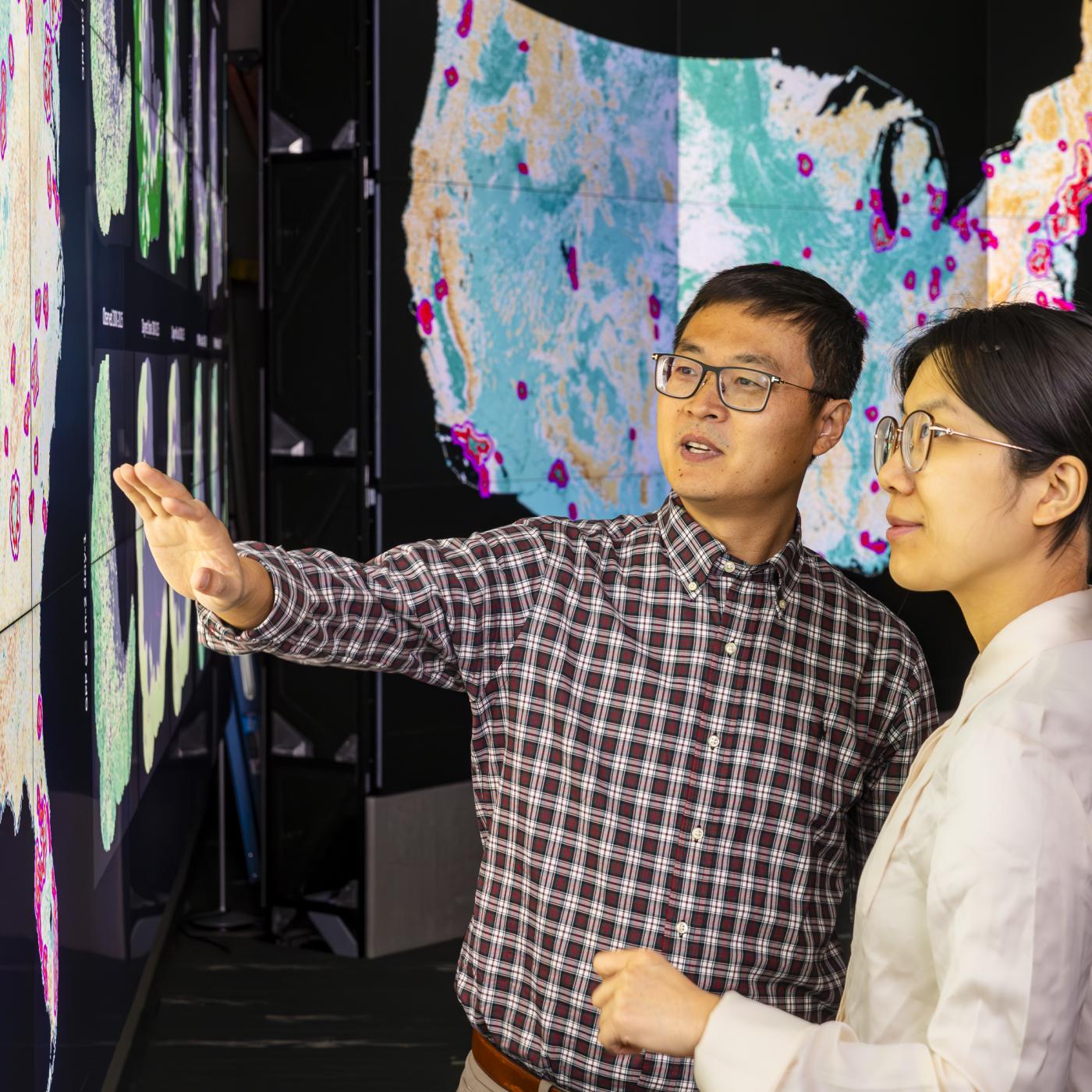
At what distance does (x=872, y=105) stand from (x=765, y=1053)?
467 cm

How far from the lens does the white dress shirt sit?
37.3 inches

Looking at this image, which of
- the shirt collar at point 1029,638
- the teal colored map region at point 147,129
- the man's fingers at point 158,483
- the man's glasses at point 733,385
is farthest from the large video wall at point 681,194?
the shirt collar at point 1029,638

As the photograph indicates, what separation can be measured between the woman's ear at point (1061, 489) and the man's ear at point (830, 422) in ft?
2.20

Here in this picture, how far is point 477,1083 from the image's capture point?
169cm

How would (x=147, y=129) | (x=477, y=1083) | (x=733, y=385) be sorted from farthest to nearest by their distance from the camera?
(x=147, y=129) < (x=733, y=385) < (x=477, y=1083)

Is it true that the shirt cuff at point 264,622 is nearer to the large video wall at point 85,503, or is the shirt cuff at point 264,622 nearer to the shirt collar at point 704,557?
the large video wall at point 85,503

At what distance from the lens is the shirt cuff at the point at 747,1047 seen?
1000 mm

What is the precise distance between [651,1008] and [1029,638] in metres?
0.41

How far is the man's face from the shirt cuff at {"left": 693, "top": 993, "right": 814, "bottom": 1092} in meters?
0.81

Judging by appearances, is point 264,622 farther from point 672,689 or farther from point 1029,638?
point 1029,638

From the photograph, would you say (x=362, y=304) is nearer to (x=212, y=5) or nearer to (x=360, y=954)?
(x=212, y=5)

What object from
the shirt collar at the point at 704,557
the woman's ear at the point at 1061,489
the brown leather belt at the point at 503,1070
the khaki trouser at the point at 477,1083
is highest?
the woman's ear at the point at 1061,489

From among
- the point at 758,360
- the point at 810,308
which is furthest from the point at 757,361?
the point at 810,308

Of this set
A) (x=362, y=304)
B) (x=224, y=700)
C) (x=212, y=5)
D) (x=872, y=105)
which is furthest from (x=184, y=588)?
(x=872, y=105)
